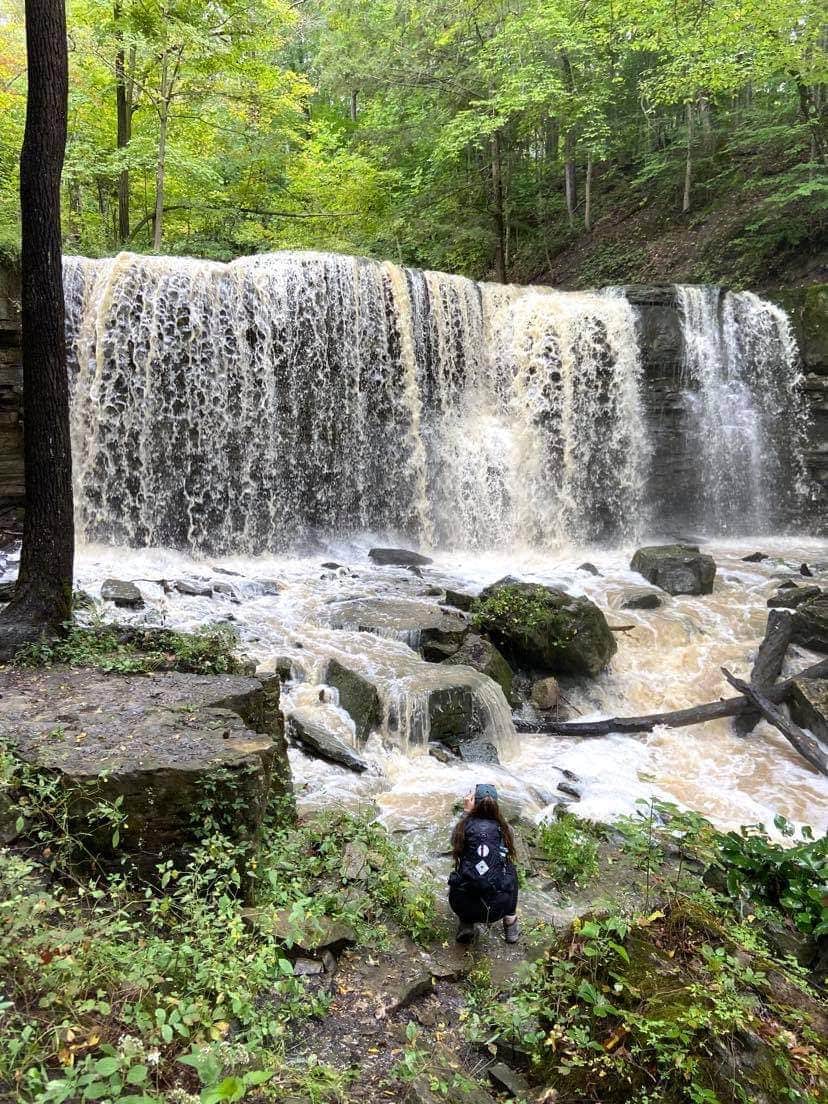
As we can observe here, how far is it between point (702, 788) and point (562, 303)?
1143cm

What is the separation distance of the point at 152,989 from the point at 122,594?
7.02 meters

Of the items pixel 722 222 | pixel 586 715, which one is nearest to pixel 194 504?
pixel 586 715

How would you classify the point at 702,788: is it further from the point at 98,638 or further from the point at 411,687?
the point at 98,638

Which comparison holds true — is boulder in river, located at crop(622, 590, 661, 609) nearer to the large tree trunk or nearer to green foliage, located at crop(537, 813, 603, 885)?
green foliage, located at crop(537, 813, 603, 885)

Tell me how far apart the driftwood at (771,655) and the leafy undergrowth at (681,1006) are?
5.03 m

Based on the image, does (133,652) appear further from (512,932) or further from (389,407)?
(389,407)

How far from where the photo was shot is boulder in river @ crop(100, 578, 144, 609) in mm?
8820

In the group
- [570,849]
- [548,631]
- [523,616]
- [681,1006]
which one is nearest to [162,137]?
[523,616]

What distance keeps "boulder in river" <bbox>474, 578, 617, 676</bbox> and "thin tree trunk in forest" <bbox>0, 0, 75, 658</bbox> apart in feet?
17.3

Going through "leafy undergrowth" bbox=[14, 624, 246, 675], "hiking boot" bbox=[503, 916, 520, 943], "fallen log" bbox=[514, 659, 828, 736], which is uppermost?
"leafy undergrowth" bbox=[14, 624, 246, 675]

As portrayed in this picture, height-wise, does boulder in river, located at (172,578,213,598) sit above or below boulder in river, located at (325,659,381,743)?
above

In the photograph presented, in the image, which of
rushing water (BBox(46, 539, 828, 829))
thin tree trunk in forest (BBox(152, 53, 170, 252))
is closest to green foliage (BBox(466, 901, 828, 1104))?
Answer: rushing water (BBox(46, 539, 828, 829))

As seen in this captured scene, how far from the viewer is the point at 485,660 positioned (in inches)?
333

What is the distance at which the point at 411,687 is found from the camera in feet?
24.2
